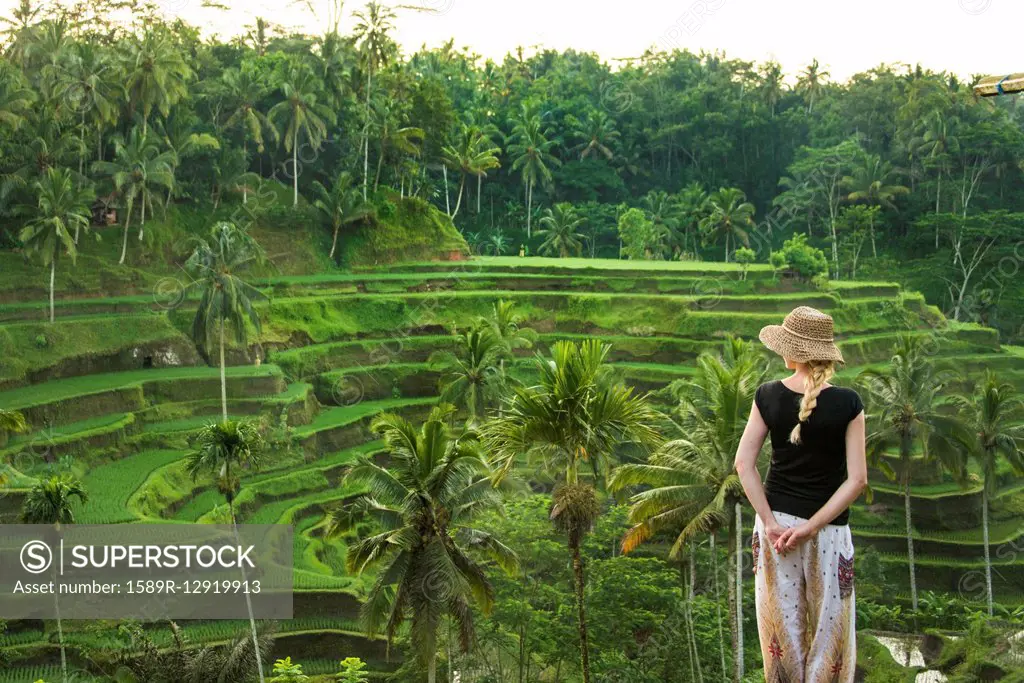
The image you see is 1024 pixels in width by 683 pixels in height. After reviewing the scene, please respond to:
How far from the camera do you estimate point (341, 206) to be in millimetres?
43938

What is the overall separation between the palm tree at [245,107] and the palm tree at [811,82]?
123 ft

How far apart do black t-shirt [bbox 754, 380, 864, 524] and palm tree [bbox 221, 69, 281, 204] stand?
41.6m

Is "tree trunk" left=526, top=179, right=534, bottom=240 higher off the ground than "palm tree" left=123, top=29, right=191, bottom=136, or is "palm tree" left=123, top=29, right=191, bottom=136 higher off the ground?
"palm tree" left=123, top=29, right=191, bottom=136

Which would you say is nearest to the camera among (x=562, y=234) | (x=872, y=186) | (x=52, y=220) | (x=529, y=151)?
(x=52, y=220)

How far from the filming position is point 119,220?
4141 cm

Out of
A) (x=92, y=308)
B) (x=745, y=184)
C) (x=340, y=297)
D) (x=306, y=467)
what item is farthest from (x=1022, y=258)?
(x=92, y=308)

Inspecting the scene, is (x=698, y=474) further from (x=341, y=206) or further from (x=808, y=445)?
(x=341, y=206)

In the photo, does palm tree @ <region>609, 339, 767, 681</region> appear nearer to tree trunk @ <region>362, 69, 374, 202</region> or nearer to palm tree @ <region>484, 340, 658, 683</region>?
palm tree @ <region>484, 340, 658, 683</region>

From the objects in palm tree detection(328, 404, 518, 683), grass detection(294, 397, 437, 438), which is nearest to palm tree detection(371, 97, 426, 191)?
grass detection(294, 397, 437, 438)

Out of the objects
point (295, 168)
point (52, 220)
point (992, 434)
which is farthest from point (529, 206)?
point (992, 434)

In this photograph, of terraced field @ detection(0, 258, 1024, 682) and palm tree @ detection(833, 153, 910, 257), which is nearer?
terraced field @ detection(0, 258, 1024, 682)

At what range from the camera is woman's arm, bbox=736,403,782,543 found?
4.87 meters

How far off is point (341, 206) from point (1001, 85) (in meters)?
40.3

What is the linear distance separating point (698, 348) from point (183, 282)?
1795 centimetres
